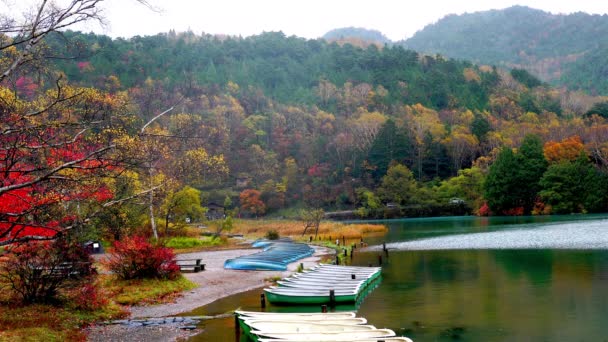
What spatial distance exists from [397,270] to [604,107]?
80.0 metres

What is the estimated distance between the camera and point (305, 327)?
1357 centimetres

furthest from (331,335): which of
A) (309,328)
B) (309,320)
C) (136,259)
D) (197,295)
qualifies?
(136,259)

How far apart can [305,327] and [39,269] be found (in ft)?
25.9

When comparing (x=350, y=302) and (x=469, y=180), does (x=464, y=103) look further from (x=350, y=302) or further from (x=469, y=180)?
(x=350, y=302)

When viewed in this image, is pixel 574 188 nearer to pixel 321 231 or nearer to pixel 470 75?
pixel 321 231

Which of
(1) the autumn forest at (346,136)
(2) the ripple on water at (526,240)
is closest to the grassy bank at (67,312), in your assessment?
(1) the autumn forest at (346,136)

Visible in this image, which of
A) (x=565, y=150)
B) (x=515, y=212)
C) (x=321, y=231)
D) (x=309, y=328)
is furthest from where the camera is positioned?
(x=515, y=212)

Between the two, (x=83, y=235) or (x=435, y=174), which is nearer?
(x=83, y=235)

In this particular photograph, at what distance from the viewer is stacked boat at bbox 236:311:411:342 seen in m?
12.6

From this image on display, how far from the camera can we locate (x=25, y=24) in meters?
9.63

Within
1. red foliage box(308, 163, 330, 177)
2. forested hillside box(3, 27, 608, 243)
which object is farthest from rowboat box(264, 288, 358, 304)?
red foliage box(308, 163, 330, 177)

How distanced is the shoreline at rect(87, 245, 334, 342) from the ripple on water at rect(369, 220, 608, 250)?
32.3 feet

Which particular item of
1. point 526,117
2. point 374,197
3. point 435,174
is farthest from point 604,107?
point 374,197

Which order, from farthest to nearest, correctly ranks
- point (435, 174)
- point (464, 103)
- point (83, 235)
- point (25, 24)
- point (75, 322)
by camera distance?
1. point (464, 103)
2. point (435, 174)
3. point (83, 235)
4. point (75, 322)
5. point (25, 24)
